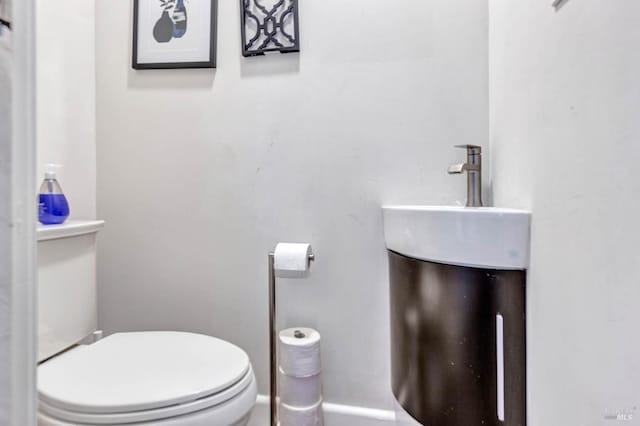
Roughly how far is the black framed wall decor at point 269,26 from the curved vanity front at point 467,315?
2.32ft

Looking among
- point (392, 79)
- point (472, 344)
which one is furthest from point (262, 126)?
point (472, 344)

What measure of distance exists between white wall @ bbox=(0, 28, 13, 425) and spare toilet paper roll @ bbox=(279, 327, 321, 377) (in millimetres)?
824

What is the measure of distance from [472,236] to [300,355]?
1.95ft

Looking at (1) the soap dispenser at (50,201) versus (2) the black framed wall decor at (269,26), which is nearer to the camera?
(1) the soap dispenser at (50,201)

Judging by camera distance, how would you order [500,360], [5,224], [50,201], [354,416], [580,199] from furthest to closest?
[354,416], [50,201], [500,360], [580,199], [5,224]

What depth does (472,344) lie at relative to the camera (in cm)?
77

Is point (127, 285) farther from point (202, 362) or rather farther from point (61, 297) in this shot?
point (202, 362)

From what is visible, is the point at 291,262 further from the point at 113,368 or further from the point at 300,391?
the point at 113,368

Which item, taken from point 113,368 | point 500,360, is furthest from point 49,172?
point 500,360

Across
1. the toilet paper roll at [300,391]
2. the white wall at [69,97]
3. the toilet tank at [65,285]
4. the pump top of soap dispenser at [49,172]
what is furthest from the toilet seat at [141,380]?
the white wall at [69,97]

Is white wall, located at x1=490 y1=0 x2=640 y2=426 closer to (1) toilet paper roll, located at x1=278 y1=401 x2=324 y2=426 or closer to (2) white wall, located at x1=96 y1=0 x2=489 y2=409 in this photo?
(2) white wall, located at x1=96 y1=0 x2=489 y2=409

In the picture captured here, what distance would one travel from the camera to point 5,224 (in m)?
0.26

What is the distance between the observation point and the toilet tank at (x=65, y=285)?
945 millimetres

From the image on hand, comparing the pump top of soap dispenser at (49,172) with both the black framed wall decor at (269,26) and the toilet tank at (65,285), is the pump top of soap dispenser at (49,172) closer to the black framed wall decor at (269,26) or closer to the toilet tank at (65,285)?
the toilet tank at (65,285)
